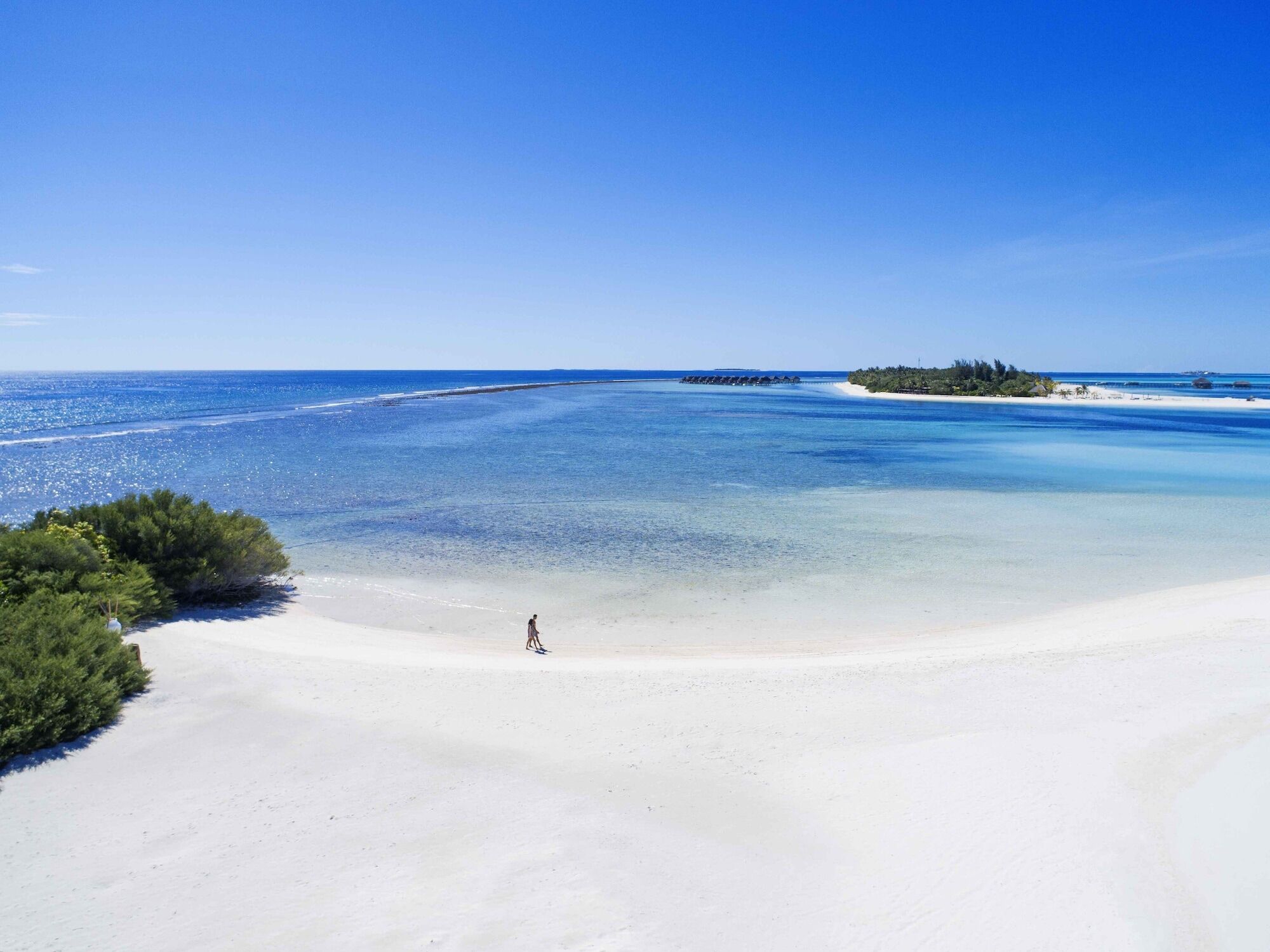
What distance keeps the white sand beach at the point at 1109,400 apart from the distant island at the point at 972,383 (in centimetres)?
150

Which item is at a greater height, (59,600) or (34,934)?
(59,600)

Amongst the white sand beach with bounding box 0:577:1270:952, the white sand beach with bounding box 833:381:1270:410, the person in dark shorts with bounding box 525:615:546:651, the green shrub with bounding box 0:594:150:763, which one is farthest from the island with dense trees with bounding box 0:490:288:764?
the white sand beach with bounding box 833:381:1270:410

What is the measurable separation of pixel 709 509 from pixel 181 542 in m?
14.6

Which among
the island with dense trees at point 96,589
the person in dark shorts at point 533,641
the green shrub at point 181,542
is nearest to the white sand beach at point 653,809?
the island with dense trees at point 96,589

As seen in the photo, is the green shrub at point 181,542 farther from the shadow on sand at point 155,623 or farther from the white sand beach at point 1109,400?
the white sand beach at point 1109,400

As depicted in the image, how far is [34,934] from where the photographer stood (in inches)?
182

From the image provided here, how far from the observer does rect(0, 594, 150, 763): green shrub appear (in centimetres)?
662

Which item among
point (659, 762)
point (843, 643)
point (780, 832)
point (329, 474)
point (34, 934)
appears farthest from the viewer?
point (329, 474)

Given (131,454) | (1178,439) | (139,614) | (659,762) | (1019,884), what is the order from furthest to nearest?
1. (1178,439)
2. (131,454)
3. (139,614)
4. (659,762)
5. (1019,884)

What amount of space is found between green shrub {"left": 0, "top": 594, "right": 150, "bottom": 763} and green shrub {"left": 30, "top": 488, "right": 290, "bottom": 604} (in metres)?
3.46

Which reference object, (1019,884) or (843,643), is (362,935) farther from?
(843,643)

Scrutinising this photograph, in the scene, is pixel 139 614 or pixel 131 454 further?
pixel 131 454

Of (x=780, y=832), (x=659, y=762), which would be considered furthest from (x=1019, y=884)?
(x=659, y=762)

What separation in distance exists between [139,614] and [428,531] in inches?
344
